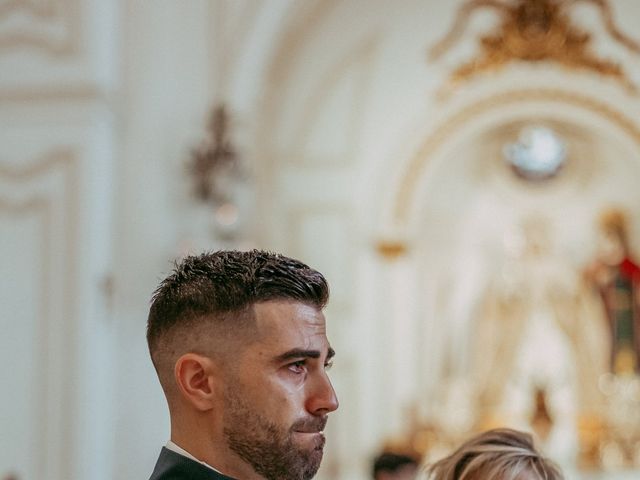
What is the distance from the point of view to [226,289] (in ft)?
7.20

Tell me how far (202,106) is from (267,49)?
2.49ft

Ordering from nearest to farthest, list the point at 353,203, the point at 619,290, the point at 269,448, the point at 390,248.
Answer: the point at 269,448, the point at 353,203, the point at 390,248, the point at 619,290

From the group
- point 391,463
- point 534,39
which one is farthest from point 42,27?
point 534,39

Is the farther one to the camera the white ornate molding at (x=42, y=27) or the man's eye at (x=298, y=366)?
the white ornate molding at (x=42, y=27)

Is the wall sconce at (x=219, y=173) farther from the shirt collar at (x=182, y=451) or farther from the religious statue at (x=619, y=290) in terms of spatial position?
the religious statue at (x=619, y=290)

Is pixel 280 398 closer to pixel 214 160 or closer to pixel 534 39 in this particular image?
pixel 214 160

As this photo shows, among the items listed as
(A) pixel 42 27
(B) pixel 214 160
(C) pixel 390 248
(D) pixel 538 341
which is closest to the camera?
(A) pixel 42 27

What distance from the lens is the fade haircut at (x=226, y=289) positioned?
7.15ft

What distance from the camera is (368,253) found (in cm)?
1349

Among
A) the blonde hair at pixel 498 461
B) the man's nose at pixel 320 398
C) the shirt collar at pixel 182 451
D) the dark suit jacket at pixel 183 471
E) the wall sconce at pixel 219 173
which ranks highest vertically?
the wall sconce at pixel 219 173

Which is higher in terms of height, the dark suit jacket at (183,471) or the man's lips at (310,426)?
the man's lips at (310,426)

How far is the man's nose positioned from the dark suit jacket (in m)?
0.18

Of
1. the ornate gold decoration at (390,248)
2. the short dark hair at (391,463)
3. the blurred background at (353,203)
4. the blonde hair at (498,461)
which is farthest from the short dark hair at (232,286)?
the ornate gold decoration at (390,248)

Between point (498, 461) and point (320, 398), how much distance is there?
0.97m
